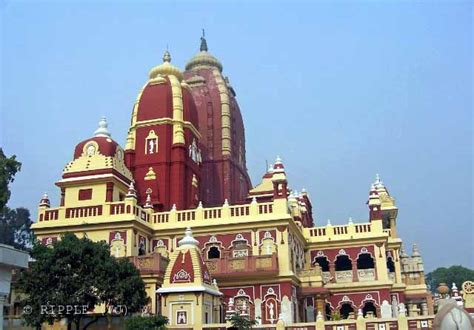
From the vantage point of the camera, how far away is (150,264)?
79.9ft

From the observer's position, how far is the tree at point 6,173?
78.1 feet

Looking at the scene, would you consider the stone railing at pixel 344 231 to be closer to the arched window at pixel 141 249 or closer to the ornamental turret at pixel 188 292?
the arched window at pixel 141 249

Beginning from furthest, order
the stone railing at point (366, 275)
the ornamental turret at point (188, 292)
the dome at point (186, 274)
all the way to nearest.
→ the stone railing at point (366, 275) < the dome at point (186, 274) < the ornamental turret at point (188, 292)

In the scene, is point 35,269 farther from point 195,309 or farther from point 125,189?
point 125,189

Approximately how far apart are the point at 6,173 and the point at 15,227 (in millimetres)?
29740

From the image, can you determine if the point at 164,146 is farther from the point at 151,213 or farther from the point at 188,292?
the point at 188,292

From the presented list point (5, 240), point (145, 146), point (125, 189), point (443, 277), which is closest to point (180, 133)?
point (145, 146)

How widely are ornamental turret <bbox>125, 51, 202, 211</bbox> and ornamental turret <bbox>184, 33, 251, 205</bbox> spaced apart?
454 cm

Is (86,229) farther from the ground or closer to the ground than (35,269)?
farther from the ground

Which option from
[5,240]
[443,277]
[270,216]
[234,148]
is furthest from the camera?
[443,277]

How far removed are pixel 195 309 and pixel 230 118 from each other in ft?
80.0

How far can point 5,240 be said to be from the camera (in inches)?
1983

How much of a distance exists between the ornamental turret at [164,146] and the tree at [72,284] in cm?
904

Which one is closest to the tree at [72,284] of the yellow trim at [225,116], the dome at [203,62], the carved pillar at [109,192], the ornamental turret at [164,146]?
the carved pillar at [109,192]
